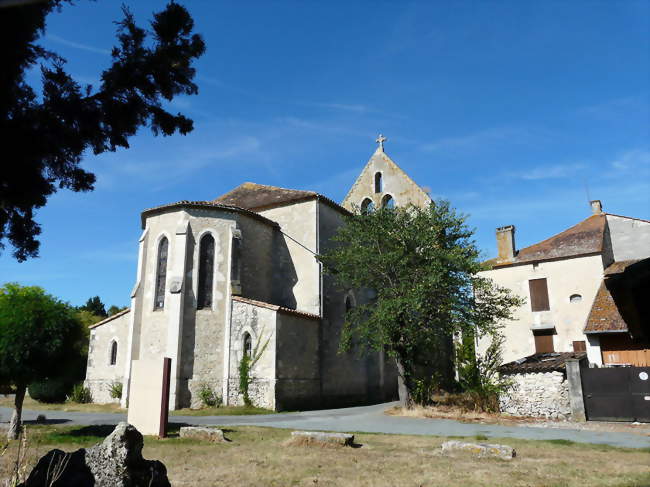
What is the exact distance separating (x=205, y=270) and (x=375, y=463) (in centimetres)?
1454

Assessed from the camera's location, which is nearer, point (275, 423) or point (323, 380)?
point (275, 423)

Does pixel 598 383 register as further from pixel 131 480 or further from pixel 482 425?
pixel 131 480

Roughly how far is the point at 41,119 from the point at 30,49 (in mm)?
828

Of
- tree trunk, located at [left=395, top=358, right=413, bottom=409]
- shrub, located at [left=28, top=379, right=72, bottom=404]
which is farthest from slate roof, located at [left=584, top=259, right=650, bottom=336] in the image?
shrub, located at [left=28, top=379, right=72, bottom=404]

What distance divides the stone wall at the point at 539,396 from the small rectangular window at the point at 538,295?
29.9 ft

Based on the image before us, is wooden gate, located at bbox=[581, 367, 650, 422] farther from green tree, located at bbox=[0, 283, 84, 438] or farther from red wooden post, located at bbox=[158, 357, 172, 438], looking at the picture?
green tree, located at bbox=[0, 283, 84, 438]

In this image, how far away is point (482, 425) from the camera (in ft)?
47.6

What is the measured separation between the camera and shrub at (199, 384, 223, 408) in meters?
19.2

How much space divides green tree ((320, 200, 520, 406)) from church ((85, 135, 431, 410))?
3.37m

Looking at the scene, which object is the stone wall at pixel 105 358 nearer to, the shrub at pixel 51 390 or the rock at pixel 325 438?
the shrub at pixel 51 390

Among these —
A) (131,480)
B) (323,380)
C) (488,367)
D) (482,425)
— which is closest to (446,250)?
(488,367)

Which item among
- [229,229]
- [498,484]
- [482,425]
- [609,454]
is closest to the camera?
[498,484]

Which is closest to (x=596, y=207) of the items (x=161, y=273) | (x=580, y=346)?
(x=580, y=346)

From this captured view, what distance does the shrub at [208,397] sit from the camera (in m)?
19.2
